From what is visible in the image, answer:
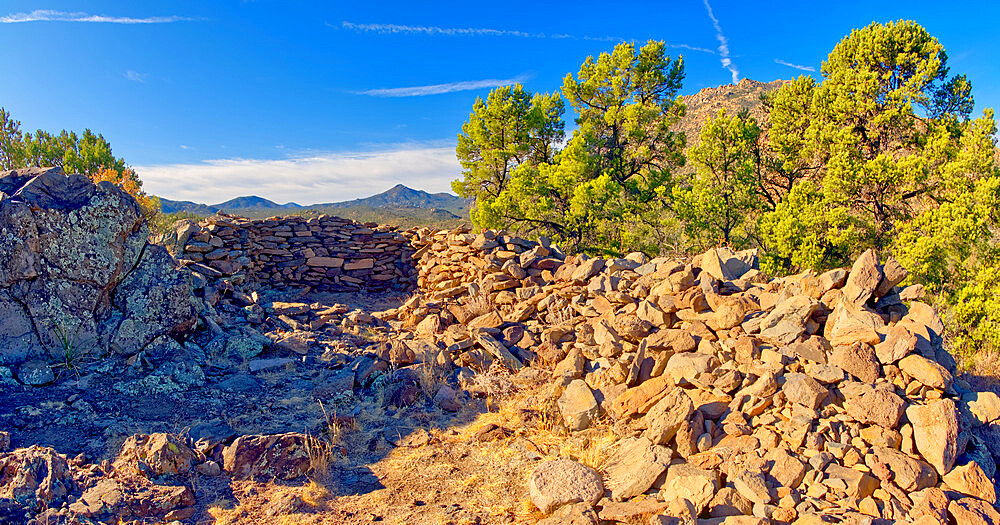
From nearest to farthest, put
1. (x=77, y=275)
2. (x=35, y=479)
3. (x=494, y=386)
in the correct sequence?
(x=35, y=479) < (x=77, y=275) < (x=494, y=386)

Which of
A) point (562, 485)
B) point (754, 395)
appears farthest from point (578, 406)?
point (754, 395)

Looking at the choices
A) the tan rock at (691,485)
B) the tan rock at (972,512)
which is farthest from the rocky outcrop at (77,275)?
the tan rock at (972,512)

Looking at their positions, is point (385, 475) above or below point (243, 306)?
below

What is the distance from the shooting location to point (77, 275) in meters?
5.82

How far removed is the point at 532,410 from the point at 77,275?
18.6 feet

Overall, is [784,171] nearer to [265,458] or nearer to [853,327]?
[853,327]

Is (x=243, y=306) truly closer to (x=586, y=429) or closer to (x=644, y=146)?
(x=586, y=429)

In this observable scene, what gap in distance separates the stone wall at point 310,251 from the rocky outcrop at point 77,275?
17.8ft

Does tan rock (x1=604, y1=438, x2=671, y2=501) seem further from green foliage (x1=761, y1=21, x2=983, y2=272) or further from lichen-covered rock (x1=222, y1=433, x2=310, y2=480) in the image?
green foliage (x1=761, y1=21, x2=983, y2=272)

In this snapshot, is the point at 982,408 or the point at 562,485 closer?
the point at 562,485

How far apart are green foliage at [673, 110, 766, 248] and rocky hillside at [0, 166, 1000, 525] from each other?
843 centimetres

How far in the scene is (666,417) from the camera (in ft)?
14.7

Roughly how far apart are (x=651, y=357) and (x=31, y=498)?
5.58m

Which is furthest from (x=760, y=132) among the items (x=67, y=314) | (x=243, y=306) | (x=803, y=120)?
(x=67, y=314)
